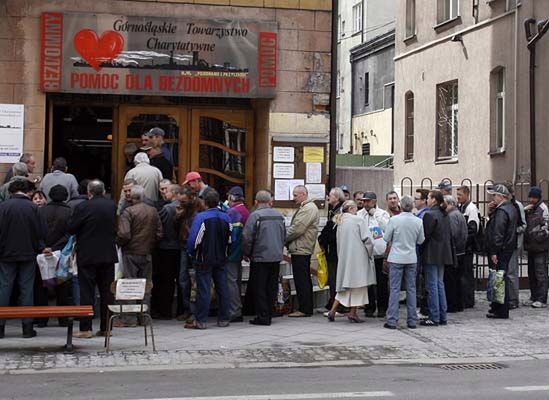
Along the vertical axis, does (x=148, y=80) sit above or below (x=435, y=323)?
above

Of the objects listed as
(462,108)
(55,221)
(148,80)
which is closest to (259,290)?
(55,221)

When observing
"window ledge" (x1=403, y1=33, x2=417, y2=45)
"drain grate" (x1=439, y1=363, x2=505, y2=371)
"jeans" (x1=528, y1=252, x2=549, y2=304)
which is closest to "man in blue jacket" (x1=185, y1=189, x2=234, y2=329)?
"drain grate" (x1=439, y1=363, x2=505, y2=371)

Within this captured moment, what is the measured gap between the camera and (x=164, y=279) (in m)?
14.0

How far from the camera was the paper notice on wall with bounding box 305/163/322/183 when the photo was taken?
1608 cm

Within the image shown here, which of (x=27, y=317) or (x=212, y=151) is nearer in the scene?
(x=27, y=317)

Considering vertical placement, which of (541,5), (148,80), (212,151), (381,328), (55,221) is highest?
(541,5)

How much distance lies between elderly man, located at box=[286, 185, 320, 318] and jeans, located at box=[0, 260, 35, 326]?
393 cm

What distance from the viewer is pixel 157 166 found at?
14.8m

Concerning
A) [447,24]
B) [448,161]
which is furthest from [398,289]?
[447,24]

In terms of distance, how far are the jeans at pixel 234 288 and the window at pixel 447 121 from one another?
1519 cm

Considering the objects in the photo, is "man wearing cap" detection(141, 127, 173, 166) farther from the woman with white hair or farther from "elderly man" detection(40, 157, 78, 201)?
the woman with white hair

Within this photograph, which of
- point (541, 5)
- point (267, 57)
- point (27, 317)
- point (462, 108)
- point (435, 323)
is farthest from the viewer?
point (462, 108)

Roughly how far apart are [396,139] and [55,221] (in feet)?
68.9

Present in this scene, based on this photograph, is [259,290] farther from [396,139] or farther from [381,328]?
[396,139]
